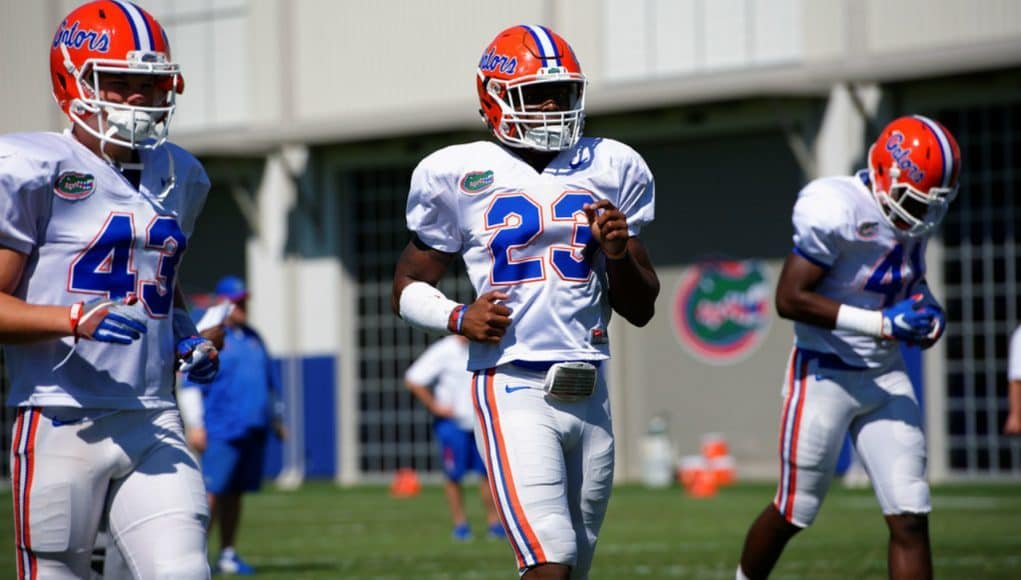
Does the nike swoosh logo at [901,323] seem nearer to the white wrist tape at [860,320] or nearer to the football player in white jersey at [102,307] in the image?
the white wrist tape at [860,320]

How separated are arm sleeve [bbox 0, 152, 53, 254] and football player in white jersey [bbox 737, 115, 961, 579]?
3527mm

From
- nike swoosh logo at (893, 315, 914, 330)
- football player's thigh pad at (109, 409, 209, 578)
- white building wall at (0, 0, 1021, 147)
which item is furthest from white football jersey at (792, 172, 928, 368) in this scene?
white building wall at (0, 0, 1021, 147)

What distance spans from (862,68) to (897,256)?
1206cm

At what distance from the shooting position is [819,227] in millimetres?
7102

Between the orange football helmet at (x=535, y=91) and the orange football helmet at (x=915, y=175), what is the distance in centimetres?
209

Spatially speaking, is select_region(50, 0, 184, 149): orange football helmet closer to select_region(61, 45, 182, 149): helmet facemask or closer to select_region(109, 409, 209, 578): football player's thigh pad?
select_region(61, 45, 182, 149): helmet facemask

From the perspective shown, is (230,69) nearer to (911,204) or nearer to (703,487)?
(703,487)

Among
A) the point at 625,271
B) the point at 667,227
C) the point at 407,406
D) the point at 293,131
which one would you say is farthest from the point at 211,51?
the point at 625,271

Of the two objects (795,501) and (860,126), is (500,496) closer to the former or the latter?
(795,501)

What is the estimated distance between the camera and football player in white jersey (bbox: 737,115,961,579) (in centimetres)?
698

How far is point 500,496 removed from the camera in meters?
5.32

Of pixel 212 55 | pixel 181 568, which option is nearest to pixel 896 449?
pixel 181 568

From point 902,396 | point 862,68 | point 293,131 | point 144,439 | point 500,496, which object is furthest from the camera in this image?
point 293,131

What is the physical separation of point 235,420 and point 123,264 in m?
7.24
